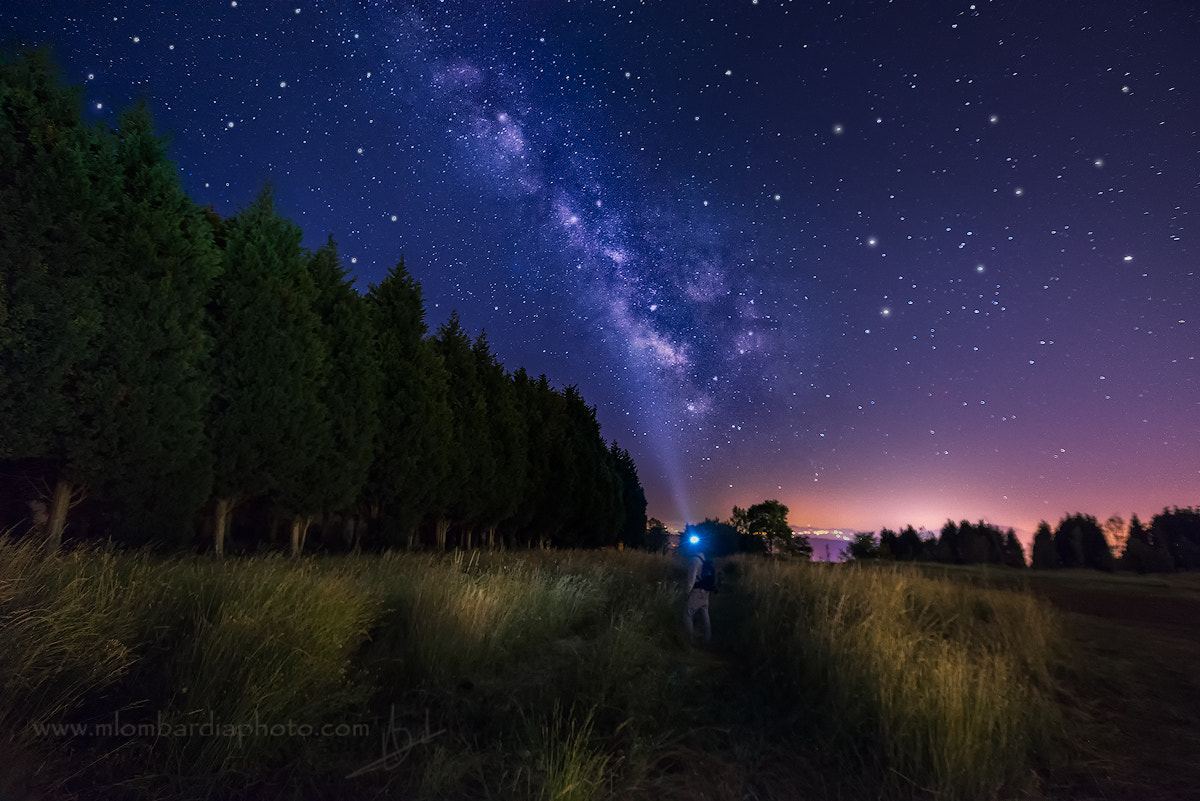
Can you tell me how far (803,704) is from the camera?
17.4 feet

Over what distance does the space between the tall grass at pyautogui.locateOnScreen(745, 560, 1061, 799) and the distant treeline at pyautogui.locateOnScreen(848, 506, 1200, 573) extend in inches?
755

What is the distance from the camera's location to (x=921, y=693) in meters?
4.66

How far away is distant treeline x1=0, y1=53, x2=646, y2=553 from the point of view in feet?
25.2

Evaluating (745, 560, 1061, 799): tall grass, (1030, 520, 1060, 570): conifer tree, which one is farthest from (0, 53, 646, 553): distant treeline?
(1030, 520, 1060, 570): conifer tree

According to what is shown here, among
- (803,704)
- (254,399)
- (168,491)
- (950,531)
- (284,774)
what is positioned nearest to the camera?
(284,774)

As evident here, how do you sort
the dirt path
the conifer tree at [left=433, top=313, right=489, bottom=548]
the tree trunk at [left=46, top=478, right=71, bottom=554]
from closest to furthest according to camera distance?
1. the dirt path
2. the tree trunk at [left=46, top=478, right=71, bottom=554]
3. the conifer tree at [left=433, top=313, right=489, bottom=548]

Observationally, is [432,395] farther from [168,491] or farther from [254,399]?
[168,491]

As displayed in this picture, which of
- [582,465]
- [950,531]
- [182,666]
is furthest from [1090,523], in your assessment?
[182,666]

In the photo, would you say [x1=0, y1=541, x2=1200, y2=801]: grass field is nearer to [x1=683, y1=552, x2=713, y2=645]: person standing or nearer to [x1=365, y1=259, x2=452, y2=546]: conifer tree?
[x1=683, y1=552, x2=713, y2=645]: person standing

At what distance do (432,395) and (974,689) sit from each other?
49.2ft

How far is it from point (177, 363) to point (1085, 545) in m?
44.0

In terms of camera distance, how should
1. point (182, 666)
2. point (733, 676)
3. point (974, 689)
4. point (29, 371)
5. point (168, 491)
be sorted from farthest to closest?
point (168, 491) → point (29, 371) → point (733, 676) → point (974, 689) → point (182, 666)

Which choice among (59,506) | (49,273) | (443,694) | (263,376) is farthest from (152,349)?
(443,694)

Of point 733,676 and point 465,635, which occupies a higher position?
point 465,635
